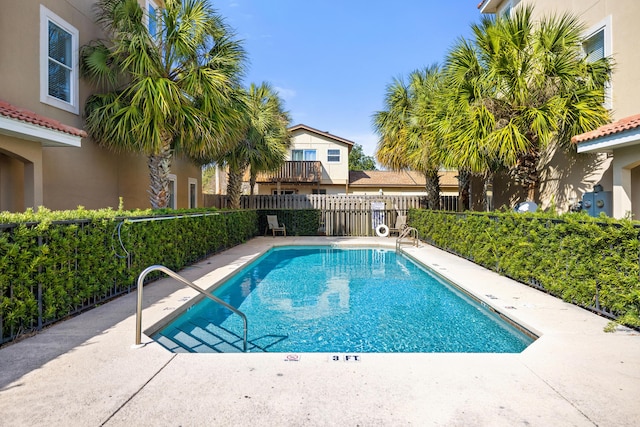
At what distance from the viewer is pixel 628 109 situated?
8328mm

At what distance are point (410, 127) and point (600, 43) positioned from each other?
620 cm

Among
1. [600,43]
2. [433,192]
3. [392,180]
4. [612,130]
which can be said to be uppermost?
[600,43]

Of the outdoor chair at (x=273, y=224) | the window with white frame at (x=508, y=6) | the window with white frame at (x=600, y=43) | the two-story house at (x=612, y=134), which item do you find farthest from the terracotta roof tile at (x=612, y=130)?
the outdoor chair at (x=273, y=224)

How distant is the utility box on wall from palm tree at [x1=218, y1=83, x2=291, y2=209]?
1167 centimetres

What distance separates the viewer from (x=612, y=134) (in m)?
7.01

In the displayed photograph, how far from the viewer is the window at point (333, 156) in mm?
24297

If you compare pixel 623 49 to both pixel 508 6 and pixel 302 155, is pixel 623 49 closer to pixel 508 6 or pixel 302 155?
A: pixel 508 6

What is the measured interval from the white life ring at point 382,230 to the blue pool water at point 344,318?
7.83 m

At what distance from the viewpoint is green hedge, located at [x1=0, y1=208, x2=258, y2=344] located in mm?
3672

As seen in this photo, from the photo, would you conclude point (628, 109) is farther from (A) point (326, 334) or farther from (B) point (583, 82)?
(A) point (326, 334)

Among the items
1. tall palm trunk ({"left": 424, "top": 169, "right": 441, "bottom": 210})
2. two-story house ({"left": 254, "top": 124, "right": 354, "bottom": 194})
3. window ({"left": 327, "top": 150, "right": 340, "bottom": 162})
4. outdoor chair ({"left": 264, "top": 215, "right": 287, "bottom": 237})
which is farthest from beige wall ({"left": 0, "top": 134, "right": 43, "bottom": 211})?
window ({"left": 327, "top": 150, "right": 340, "bottom": 162})

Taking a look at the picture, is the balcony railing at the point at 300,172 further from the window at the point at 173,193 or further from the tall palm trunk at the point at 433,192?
the window at the point at 173,193

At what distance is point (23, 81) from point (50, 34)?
170 cm

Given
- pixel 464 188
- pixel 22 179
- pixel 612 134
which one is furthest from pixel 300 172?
pixel 612 134
